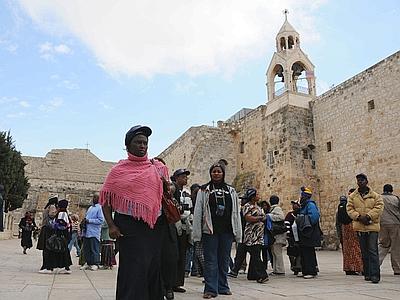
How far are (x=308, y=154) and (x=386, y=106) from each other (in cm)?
477

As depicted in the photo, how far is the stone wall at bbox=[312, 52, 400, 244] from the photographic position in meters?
15.0

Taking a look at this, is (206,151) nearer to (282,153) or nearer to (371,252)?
(282,153)

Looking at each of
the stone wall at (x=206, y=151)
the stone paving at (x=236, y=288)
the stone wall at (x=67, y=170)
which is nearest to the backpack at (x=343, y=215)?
the stone paving at (x=236, y=288)

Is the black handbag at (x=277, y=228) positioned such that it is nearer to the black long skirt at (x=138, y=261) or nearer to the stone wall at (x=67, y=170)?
the black long skirt at (x=138, y=261)

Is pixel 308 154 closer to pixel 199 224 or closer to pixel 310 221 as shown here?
pixel 310 221

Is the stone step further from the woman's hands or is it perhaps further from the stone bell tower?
the woman's hands

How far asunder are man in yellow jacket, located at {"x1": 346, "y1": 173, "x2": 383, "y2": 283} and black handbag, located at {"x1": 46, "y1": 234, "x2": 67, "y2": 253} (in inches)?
203

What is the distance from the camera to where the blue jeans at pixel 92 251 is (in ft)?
28.2

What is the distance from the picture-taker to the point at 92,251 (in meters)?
8.69

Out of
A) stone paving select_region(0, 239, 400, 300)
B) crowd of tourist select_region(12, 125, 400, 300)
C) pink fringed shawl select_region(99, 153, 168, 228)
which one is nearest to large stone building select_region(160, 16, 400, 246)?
crowd of tourist select_region(12, 125, 400, 300)

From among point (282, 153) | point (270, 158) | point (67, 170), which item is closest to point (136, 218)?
point (282, 153)

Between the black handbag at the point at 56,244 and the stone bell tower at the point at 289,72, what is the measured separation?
14.8 meters

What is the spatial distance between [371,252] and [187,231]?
291 centimetres

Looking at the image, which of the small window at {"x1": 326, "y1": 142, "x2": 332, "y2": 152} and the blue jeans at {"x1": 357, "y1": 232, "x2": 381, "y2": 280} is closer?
the blue jeans at {"x1": 357, "y1": 232, "x2": 381, "y2": 280}
